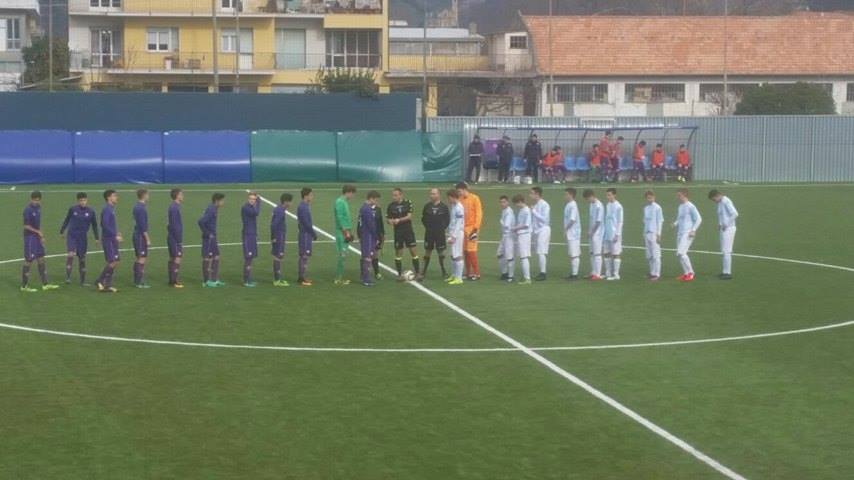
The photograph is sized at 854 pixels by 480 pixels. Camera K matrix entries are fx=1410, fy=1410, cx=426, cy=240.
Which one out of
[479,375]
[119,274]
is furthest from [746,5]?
[479,375]

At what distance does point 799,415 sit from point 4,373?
9.81 metres

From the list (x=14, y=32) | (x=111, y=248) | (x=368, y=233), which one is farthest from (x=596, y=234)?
(x=14, y=32)

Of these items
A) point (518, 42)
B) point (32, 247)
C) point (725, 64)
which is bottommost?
point (32, 247)

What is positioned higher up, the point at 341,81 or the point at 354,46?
the point at 354,46

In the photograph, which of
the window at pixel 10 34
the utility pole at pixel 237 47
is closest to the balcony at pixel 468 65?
the utility pole at pixel 237 47

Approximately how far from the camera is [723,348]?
20.1 meters

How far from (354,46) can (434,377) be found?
228ft

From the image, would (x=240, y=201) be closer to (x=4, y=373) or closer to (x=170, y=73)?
(x=4, y=373)

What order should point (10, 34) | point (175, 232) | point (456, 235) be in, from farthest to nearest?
point (10, 34) < point (456, 235) < point (175, 232)

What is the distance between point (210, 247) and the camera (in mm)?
26422

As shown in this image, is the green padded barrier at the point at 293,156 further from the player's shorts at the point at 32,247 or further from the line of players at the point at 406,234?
the player's shorts at the point at 32,247

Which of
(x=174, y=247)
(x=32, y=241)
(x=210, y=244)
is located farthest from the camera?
(x=210, y=244)

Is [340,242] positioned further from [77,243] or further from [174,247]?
[77,243]

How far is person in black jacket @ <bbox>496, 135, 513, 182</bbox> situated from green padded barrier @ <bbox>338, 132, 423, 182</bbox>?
3.29 m
